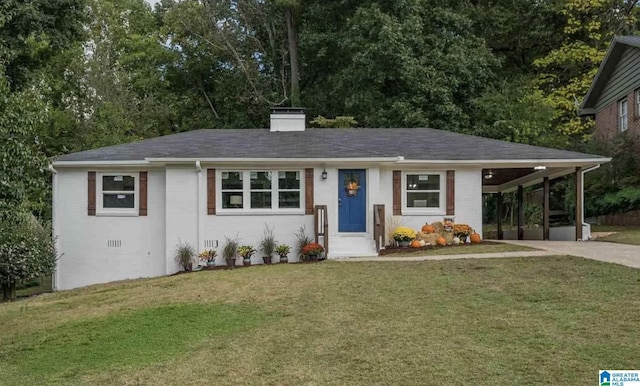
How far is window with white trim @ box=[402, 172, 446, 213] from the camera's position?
13.9 m

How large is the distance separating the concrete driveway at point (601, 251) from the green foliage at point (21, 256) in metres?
11.4

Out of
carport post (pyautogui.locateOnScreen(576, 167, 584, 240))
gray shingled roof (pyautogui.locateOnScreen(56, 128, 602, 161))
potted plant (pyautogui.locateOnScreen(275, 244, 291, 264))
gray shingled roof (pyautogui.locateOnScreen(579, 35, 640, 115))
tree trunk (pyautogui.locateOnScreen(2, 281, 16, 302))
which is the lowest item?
tree trunk (pyautogui.locateOnScreen(2, 281, 16, 302))

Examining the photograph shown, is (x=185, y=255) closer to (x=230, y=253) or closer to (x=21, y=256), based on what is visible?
(x=230, y=253)

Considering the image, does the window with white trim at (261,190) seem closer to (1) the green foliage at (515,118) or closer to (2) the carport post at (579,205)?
(2) the carport post at (579,205)

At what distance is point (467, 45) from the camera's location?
81.1 ft

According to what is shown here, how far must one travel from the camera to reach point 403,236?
43.4 ft

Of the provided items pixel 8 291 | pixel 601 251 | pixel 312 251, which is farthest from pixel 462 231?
pixel 8 291

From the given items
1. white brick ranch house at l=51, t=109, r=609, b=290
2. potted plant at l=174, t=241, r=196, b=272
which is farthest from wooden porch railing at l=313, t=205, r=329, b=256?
potted plant at l=174, t=241, r=196, b=272

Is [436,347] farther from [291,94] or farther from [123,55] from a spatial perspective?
[123,55]

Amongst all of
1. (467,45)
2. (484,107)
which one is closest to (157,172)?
(484,107)

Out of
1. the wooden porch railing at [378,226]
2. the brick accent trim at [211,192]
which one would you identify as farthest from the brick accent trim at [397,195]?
the brick accent trim at [211,192]

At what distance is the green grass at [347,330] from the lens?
488 centimetres

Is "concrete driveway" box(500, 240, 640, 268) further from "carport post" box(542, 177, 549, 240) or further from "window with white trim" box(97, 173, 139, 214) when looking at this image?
"window with white trim" box(97, 173, 139, 214)

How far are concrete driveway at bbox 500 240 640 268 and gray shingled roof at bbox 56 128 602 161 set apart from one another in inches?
91.8
